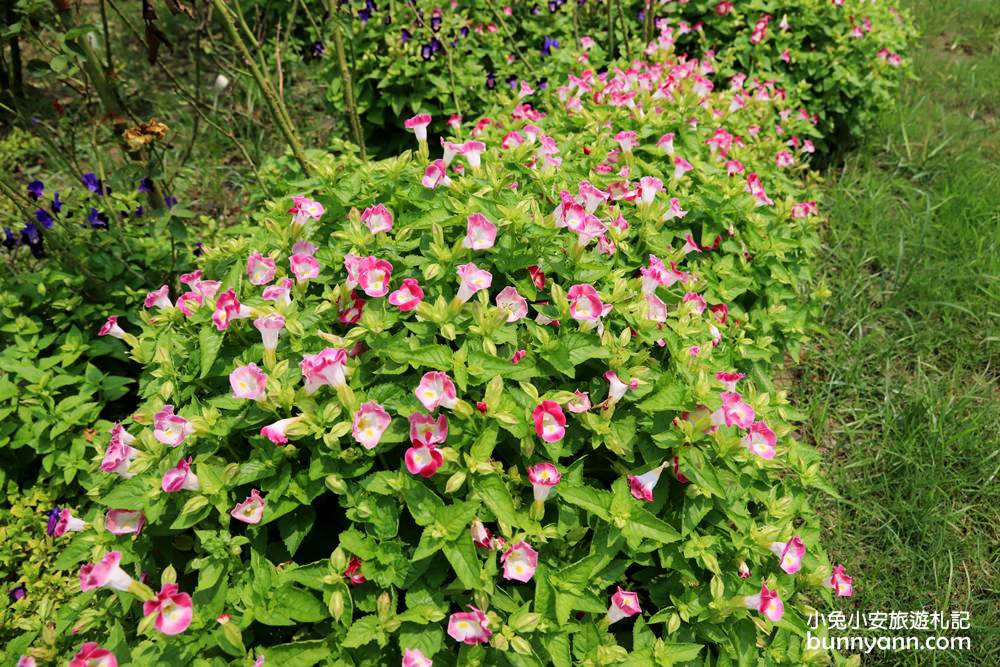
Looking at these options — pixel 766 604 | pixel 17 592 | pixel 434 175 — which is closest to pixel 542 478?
pixel 766 604

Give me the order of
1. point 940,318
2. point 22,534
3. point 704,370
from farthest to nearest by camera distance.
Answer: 1. point 940,318
2. point 22,534
3. point 704,370

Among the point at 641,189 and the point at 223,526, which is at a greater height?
the point at 641,189

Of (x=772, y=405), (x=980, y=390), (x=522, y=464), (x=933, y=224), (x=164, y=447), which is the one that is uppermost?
(x=164, y=447)

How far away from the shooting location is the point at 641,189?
7.27 ft

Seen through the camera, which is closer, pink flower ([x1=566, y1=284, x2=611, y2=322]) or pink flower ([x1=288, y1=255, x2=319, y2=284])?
pink flower ([x1=566, y1=284, x2=611, y2=322])

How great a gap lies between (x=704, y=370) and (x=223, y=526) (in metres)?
1.19

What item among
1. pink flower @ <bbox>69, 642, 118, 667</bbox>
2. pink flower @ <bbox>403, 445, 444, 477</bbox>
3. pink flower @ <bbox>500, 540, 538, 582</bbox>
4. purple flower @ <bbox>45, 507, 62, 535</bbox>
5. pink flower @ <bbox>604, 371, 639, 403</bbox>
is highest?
pink flower @ <bbox>403, 445, 444, 477</bbox>

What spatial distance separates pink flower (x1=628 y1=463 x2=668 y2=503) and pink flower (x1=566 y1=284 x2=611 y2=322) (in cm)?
40

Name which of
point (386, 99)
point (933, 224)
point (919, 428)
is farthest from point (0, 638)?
point (933, 224)

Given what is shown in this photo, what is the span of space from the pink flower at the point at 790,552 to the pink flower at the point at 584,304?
28.1 inches

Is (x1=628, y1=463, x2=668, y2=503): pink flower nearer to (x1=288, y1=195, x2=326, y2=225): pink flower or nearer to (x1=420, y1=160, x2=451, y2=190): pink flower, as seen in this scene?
(x1=420, y1=160, x2=451, y2=190): pink flower

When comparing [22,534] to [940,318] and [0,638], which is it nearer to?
[0,638]

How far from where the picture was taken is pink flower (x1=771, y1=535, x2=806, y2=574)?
1.62 m

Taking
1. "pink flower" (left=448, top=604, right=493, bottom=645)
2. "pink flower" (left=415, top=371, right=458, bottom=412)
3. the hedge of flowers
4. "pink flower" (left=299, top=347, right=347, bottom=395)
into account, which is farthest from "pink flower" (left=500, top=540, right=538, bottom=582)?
"pink flower" (left=299, top=347, right=347, bottom=395)
